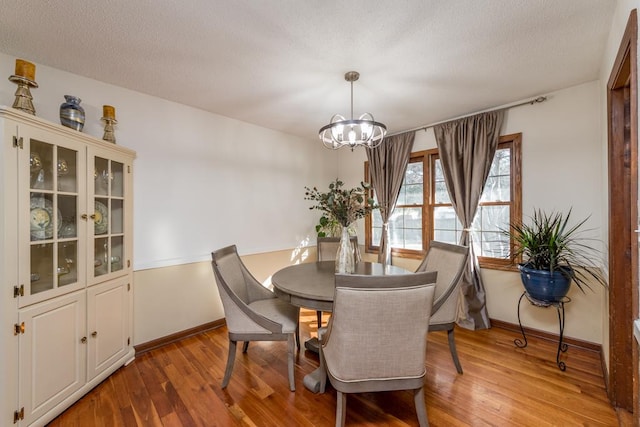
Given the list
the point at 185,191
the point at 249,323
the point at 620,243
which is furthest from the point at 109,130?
the point at 620,243

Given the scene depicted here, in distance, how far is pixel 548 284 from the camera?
7.32 ft

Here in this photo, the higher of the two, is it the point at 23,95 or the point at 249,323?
the point at 23,95

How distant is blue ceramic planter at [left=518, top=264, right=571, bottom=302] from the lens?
7.27ft

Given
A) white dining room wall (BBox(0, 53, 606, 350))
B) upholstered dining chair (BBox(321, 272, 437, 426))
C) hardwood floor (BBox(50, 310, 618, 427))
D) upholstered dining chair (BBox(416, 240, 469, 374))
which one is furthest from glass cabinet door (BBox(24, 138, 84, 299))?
upholstered dining chair (BBox(416, 240, 469, 374))

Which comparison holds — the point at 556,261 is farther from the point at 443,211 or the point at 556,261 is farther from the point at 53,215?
the point at 53,215

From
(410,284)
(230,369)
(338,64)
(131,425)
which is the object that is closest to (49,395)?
(131,425)

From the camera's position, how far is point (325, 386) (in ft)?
6.47

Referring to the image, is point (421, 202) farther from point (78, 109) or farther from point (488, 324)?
point (78, 109)

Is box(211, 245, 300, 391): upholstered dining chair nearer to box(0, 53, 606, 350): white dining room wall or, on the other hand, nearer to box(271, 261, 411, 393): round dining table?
box(271, 261, 411, 393): round dining table

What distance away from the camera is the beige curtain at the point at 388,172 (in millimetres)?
3826

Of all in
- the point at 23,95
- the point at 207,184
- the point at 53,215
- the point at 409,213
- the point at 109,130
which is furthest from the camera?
the point at 409,213

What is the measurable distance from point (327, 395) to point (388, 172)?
2.95 m

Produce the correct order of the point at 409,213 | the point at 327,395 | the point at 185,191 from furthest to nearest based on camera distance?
the point at 409,213
the point at 185,191
the point at 327,395

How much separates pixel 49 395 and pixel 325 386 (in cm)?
177
